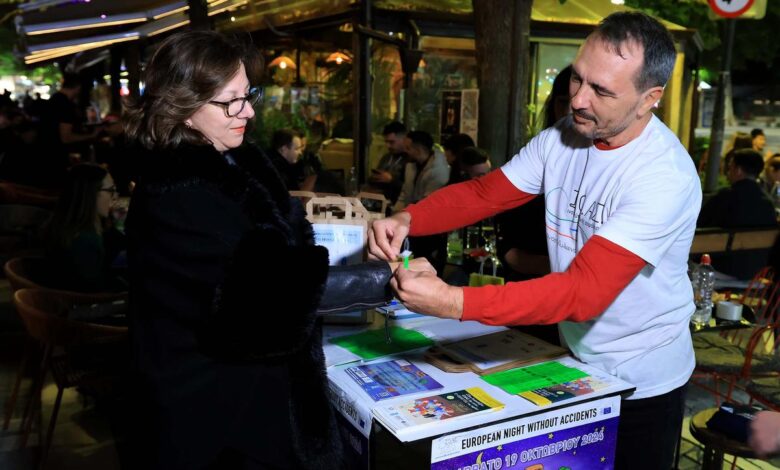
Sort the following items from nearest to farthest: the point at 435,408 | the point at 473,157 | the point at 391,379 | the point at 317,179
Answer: the point at 435,408
the point at 391,379
the point at 473,157
the point at 317,179

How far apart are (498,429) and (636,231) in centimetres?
73

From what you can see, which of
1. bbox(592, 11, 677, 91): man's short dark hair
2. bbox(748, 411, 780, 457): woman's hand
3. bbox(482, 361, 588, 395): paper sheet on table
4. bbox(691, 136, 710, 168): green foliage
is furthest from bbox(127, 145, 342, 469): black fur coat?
bbox(691, 136, 710, 168): green foliage

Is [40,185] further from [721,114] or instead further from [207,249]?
[721,114]

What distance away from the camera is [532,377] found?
7.50 feet

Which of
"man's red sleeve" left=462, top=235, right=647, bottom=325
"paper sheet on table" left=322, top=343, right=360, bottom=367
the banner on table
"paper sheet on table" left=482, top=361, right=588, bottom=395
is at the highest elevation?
"man's red sleeve" left=462, top=235, right=647, bottom=325

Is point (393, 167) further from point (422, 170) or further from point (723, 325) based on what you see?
point (723, 325)

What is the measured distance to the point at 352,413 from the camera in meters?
2.16

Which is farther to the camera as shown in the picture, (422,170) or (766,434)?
(422,170)

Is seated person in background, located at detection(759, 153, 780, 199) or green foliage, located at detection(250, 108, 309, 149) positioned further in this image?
green foliage, located at detection(250, 108, 309, 149)

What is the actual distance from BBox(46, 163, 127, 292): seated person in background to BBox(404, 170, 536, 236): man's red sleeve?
3129 mm

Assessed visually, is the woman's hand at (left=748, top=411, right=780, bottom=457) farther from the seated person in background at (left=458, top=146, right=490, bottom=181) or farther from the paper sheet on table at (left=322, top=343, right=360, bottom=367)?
the seated person in background at (left=458, top=146, right=490, bottom=181)

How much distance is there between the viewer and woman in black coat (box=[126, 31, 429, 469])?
5.96 ft

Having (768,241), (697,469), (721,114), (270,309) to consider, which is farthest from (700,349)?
(721,114)

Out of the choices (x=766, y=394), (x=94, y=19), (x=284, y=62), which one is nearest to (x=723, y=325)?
(x=766, y=394)
